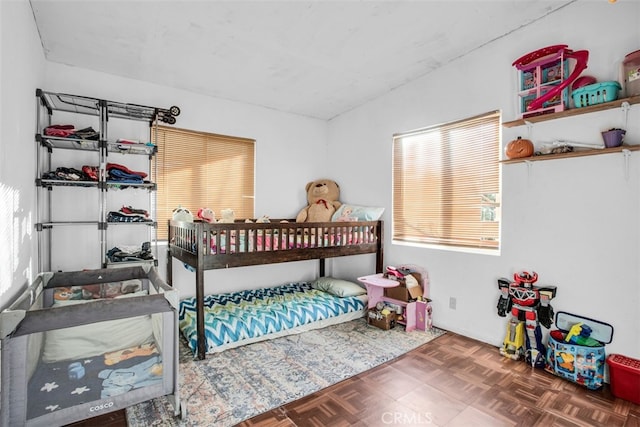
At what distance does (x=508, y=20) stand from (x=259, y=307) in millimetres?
3177

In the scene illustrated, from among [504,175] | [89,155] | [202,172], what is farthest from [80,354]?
[504,175]

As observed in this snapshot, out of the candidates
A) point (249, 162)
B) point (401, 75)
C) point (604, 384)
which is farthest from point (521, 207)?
point (249, 162)

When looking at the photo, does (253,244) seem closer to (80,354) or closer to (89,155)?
(80,354)

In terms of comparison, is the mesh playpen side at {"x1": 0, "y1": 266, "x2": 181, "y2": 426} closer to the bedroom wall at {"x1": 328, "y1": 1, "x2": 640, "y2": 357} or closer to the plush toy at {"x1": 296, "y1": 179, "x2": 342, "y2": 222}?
the plush toy at {"x1": 296, "y1": 179, "x2": 342, "y2": 222}

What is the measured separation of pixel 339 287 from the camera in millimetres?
3484

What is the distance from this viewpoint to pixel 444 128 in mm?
3014

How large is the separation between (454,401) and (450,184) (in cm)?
187

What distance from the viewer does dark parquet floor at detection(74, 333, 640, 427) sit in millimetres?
1681

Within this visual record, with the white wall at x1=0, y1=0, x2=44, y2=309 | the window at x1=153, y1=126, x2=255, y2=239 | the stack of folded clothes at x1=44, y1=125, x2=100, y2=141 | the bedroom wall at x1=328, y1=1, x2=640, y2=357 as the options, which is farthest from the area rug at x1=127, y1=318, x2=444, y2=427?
the stack of folded clothes at x1=44, y1=125, x2=100, y2=141

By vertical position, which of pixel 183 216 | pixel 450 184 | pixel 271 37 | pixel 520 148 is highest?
pixel 271 37

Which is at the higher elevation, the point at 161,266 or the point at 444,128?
the point at 444,128

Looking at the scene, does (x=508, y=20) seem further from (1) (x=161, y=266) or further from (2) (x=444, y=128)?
(1) (x=161, y=266)

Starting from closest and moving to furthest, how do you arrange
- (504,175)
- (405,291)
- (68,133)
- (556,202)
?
(556,202) < (68,133) < (504,175) < (405,291)

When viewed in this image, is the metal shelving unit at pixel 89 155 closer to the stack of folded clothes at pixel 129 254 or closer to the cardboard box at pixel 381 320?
the stack of folded clothes at pixel 129 254
